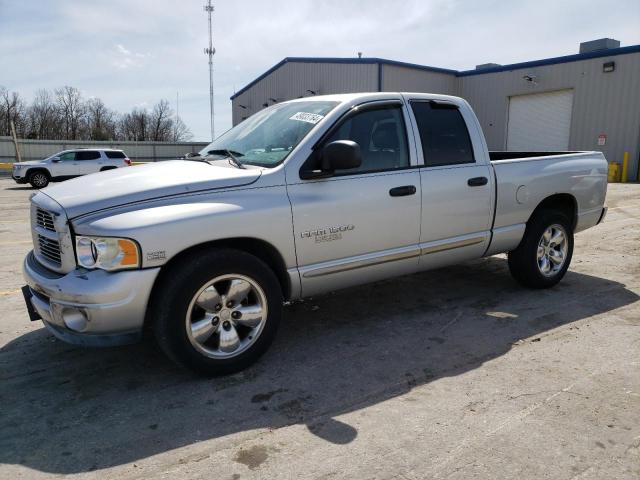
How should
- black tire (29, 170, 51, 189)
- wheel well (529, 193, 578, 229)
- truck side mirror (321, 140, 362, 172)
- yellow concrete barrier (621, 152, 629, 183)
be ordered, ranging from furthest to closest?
black tire (29, 170, 51, 189), yellow concrete barrier (621, 152, 629, 183), wheel well (529, 193, 578, 229), truck side mirror (321, 140, 362, 172)

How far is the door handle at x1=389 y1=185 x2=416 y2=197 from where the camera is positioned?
13.3 feet

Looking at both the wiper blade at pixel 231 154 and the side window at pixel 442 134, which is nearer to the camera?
the wiper blade at pixel 231 154

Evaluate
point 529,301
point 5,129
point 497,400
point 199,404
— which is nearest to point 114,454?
point 199,404

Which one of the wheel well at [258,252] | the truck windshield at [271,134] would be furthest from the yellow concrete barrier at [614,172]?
the wheel well at [258,252]

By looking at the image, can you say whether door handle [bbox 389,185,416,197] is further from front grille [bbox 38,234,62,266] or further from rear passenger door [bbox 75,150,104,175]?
rear passenger door [bbox 75,150,104,175]

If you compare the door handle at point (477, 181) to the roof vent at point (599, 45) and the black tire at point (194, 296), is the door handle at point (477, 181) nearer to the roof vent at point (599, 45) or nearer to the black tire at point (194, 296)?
the black tire at point (194, 296)

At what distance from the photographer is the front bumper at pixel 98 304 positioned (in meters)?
3.00

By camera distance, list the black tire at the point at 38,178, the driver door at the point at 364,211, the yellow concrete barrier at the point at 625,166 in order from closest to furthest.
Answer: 1. the driver door at the point at 364,211
2. the yellow concrete barrier at the point at 625,166
3. the black tire at the point at 38,178

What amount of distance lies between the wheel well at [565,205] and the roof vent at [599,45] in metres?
20.5

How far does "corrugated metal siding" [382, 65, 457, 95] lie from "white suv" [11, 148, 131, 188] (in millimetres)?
12748

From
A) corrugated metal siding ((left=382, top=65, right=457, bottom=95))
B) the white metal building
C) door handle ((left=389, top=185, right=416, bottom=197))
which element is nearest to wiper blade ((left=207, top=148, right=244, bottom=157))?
door handle ((left=389, top=185, right=416, bottom=197))

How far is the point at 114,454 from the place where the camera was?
8.72ft

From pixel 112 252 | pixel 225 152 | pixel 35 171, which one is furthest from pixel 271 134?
pixel 35 171

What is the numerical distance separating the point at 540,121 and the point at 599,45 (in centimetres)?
388
